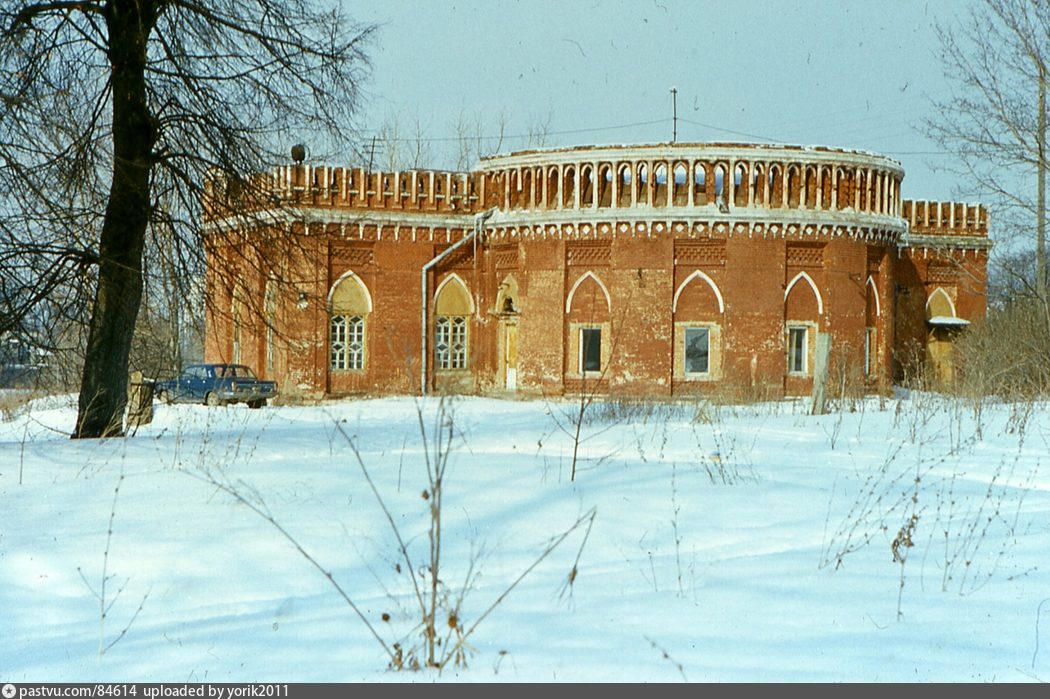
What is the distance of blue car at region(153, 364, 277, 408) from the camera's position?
24.8 meters

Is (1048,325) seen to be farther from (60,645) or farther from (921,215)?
(60,645)

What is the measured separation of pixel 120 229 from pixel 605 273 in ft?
50.5

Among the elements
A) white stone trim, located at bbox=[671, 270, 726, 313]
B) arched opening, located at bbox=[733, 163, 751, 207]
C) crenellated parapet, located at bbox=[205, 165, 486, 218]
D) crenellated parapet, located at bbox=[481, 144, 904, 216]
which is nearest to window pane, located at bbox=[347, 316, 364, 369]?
crenellated parapet, located at bbox=[205, 165, 486, 218]

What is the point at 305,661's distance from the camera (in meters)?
4.88


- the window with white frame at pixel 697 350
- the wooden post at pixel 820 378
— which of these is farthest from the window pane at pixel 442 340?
the wooden post at pixel 820 378

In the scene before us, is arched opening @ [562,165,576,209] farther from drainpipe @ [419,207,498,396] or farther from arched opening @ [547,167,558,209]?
drainpipe @ [419,207,498,396]

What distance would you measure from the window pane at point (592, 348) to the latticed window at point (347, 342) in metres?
5.77

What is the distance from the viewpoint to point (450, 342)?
28.9m

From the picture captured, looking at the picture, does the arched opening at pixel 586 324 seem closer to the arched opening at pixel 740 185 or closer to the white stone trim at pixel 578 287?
the white stone trim at pixel 578 287

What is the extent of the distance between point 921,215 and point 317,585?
98.8ft

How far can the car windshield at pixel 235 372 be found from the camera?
84.5ft

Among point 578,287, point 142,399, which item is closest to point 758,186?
point 578,287

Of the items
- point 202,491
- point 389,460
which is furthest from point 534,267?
point 202,491

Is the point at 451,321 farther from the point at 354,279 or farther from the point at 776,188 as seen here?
the point at 776,188
